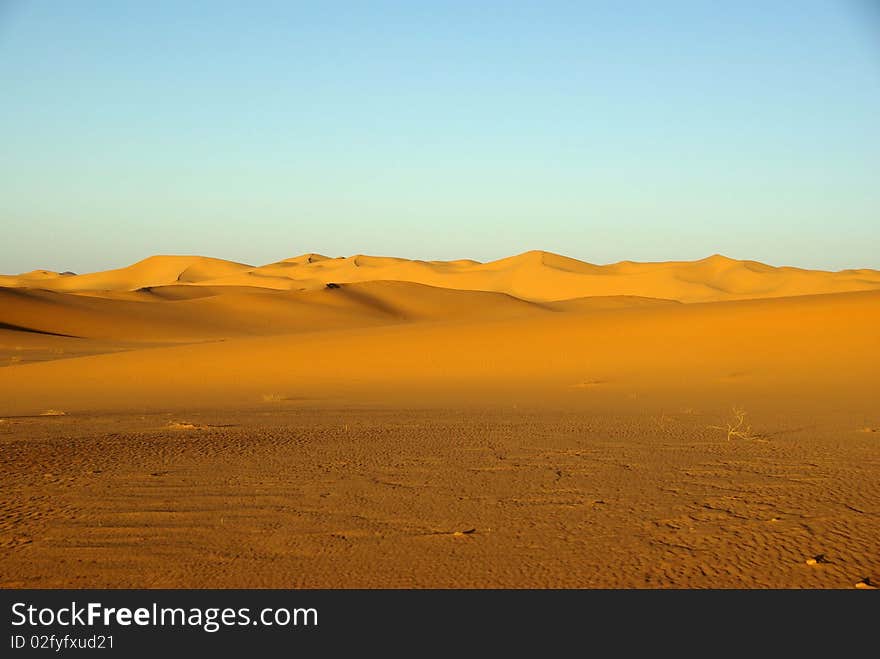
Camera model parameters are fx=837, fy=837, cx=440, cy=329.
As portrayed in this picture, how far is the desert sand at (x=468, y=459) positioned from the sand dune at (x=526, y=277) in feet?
249

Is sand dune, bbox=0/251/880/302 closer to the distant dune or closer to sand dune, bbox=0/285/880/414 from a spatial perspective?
the distant dune

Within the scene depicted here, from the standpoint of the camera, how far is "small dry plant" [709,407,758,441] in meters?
9.88

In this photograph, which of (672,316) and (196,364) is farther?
(672,316)

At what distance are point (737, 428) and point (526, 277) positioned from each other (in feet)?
364

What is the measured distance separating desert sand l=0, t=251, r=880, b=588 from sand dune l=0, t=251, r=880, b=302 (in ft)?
249

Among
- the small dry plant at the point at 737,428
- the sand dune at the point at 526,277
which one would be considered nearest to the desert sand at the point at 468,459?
the small dry plant at the point at 737,428

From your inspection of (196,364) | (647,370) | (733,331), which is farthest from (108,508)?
(733,331)

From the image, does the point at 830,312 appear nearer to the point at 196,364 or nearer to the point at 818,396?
the point at 818,396

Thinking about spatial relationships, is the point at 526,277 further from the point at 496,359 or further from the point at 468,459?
the point at 468,459

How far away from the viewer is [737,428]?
1052cm

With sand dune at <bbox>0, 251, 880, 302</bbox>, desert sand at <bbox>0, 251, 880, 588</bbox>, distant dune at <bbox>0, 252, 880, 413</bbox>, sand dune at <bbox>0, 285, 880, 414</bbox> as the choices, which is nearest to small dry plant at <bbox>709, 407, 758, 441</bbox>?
desert sand at <bbox>0, 251, 880, 588</bbox>

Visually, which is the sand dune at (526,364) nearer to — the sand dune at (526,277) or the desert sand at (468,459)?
the desert sand at (468,459)
